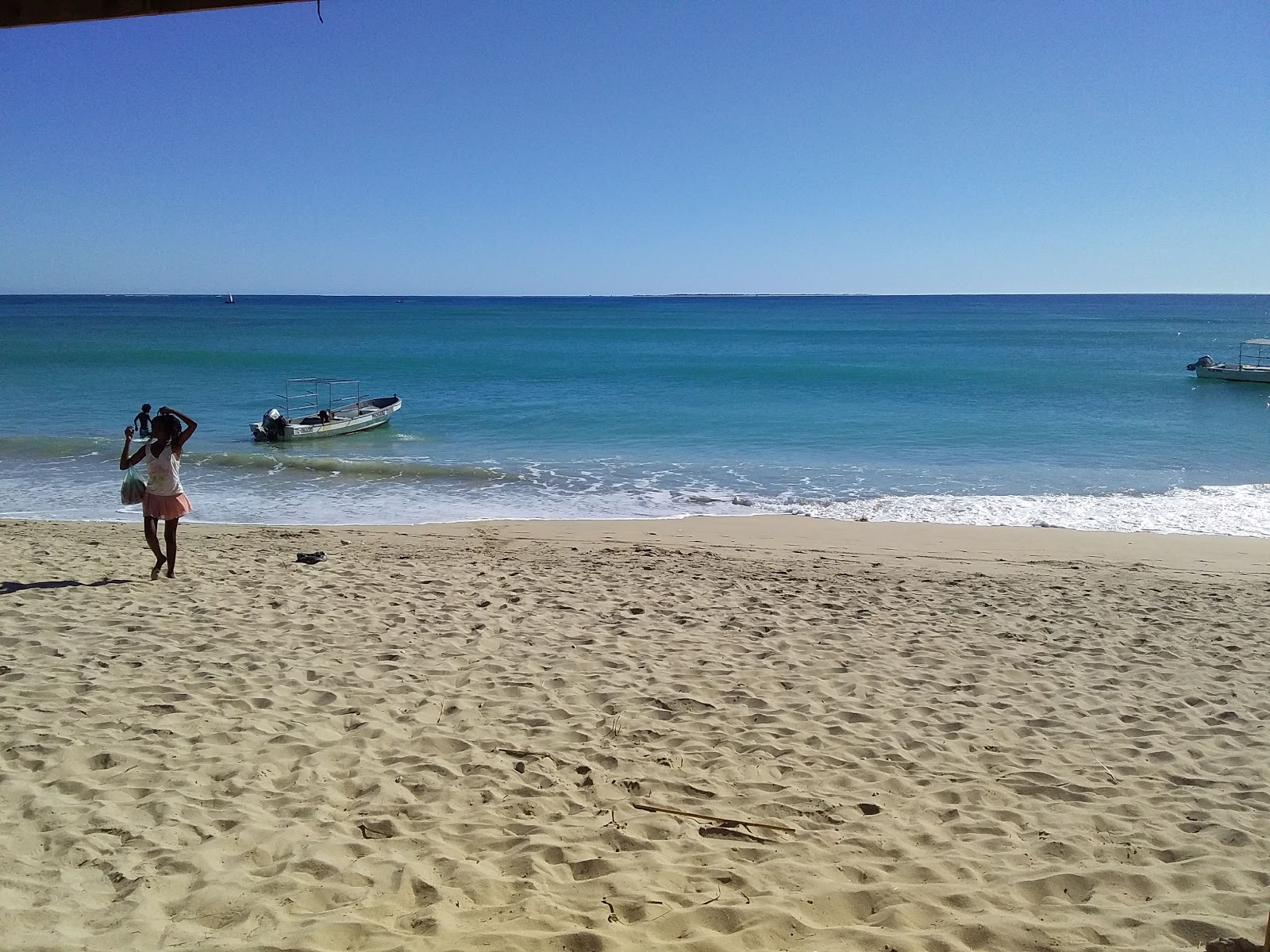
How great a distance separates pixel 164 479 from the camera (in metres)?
8.30

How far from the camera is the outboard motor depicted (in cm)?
2173

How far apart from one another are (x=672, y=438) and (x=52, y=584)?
17335mm

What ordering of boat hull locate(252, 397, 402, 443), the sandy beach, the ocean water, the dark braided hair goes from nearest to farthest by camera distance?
1. the sandy beach
2. the dark braided hair
3. the ocean water
4. boat hull locate(252, 397, 402, 443)

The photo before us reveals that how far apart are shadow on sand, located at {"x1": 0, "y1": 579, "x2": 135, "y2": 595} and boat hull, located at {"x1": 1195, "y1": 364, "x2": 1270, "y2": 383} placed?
43.6 m

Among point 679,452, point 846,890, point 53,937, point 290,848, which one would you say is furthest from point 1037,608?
point 679,452

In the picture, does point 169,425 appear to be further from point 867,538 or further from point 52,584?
point 867,538

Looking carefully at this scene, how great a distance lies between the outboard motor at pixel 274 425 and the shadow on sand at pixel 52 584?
46.6ft

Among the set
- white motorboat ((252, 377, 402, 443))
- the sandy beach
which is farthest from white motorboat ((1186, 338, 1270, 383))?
the sandy beach

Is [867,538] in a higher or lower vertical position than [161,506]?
lower

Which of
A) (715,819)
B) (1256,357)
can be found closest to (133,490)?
(715,819)

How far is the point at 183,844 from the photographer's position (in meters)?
3.82

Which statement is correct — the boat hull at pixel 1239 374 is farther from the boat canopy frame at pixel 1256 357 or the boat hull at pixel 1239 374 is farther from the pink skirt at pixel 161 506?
the pink skirt at pixel 161 506

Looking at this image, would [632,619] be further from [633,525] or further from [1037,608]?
[633,525]

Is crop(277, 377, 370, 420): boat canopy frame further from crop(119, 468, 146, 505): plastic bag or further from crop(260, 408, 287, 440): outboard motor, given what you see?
crop(119, 468, 146, 505): plastic bag
